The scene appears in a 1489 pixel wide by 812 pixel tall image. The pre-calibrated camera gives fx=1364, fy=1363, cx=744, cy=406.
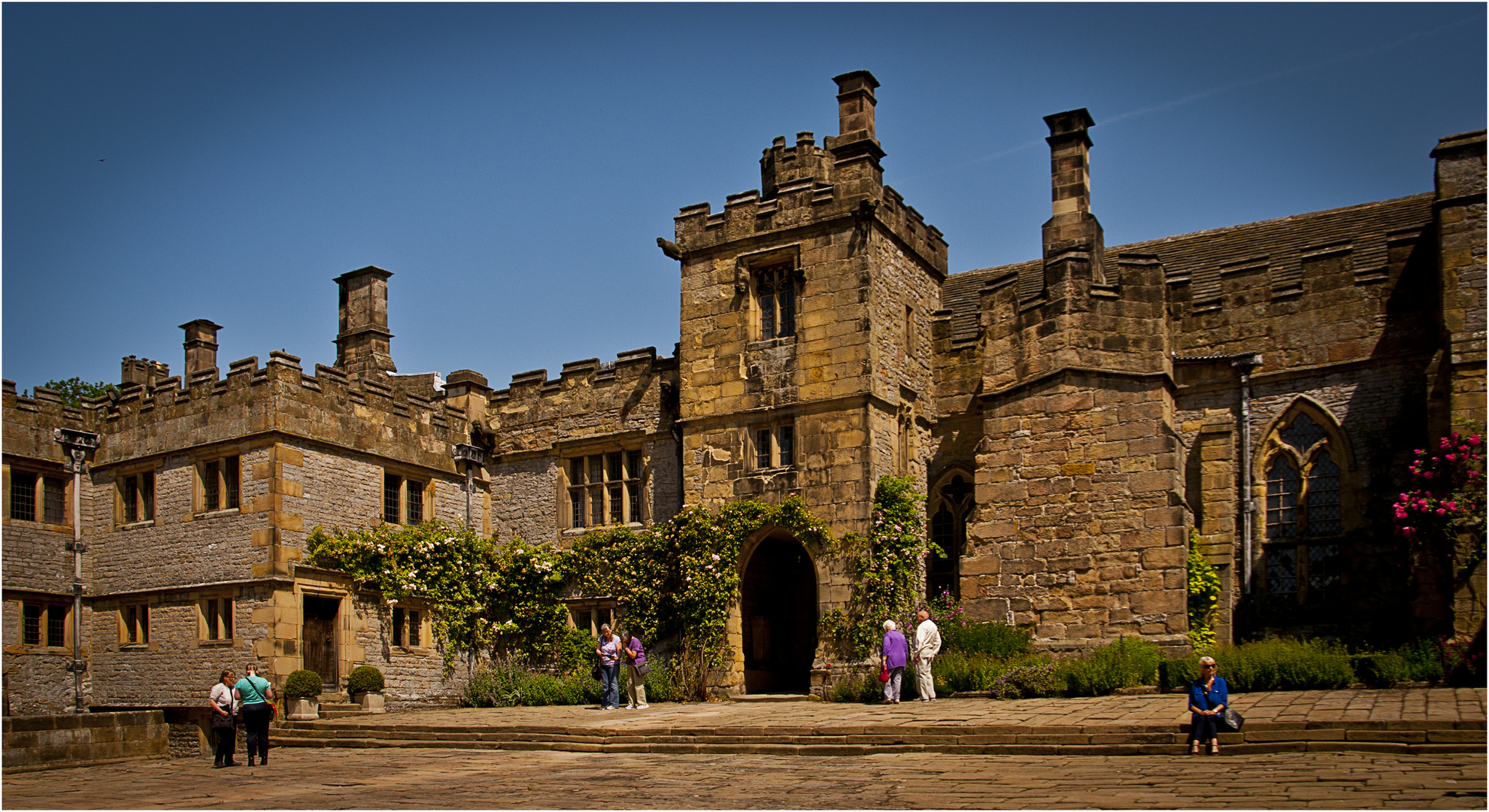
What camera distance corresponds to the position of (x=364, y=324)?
94.8ft

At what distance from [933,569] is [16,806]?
13816mm

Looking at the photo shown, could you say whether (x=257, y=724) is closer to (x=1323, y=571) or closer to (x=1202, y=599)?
(x=1202, y=599)

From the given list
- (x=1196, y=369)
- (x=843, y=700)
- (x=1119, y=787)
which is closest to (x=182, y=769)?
(x=843, y=700)

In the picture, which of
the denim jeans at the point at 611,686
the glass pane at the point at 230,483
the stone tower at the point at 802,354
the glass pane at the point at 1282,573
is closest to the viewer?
the glass pane at the point at 1282,573

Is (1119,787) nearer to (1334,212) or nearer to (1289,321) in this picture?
(1289,321)

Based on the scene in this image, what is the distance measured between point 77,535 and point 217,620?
3.57 meters

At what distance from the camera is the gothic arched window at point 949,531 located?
72.5 feet

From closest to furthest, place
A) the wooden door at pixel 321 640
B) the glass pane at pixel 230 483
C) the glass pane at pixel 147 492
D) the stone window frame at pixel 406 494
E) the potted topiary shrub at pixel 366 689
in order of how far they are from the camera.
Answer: the potted topiary shrub at pixel 366 689
the wooden door at pixel 321 640
the glass pane at pixel 230 483
the glass pane at pixel 147 492
the stone window frame at pixel 406 494

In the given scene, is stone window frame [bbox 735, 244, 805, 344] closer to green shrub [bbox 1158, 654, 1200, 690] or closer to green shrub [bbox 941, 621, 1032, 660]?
green shrub [bbox 941, 621, 1032, 660]

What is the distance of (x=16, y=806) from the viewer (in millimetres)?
12500

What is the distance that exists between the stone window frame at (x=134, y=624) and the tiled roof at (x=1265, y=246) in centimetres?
1437

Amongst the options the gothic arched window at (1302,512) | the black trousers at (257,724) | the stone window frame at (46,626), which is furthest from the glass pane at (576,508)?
the gothic arched window at (1302,512)

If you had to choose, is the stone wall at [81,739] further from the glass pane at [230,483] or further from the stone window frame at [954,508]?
the stone window frame at [954,508]

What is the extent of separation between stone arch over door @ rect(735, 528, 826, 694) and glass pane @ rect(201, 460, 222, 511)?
8.80 meters
